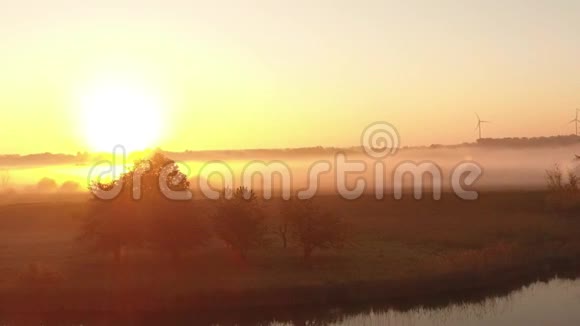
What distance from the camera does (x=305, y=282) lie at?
50062mm

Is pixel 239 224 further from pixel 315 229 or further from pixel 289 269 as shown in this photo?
pixel 289 269

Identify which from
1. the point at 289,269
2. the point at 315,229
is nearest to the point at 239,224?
the point at 315,229

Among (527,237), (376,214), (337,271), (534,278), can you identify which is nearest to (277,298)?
(337,271)

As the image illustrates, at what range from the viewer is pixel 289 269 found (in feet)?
182

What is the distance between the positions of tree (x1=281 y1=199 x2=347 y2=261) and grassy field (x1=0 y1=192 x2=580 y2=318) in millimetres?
1815

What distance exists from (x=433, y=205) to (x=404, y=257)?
58.6 metres

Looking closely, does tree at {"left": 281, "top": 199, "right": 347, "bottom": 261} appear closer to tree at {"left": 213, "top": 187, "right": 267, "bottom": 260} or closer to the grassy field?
the grassy field

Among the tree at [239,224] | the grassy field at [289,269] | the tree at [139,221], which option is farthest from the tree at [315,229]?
the tree at [139,221]

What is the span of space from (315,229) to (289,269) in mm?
6763

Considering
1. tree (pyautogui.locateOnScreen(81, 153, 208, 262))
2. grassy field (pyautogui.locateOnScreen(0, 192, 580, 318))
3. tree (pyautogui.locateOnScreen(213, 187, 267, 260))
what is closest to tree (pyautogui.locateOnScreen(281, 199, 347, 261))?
grassy field (pyautogui.locateOnScreen(0, 192, 580, 318))

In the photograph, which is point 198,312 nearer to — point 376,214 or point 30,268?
point 30,268

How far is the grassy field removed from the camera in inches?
1886

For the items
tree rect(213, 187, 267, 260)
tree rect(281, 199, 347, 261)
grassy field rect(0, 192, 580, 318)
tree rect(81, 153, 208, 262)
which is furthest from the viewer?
tree rect(81, 153, 208, 262)

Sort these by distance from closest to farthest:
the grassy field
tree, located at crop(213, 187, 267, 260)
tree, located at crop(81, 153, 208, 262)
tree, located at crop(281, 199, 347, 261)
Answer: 1. the grassy field
2. tree, located at crop(281, 199, 347, 261)
3. tree, located at crop(213, 187, 267, 260)
4. tree, located at crop(81, 153, 208, 262)
